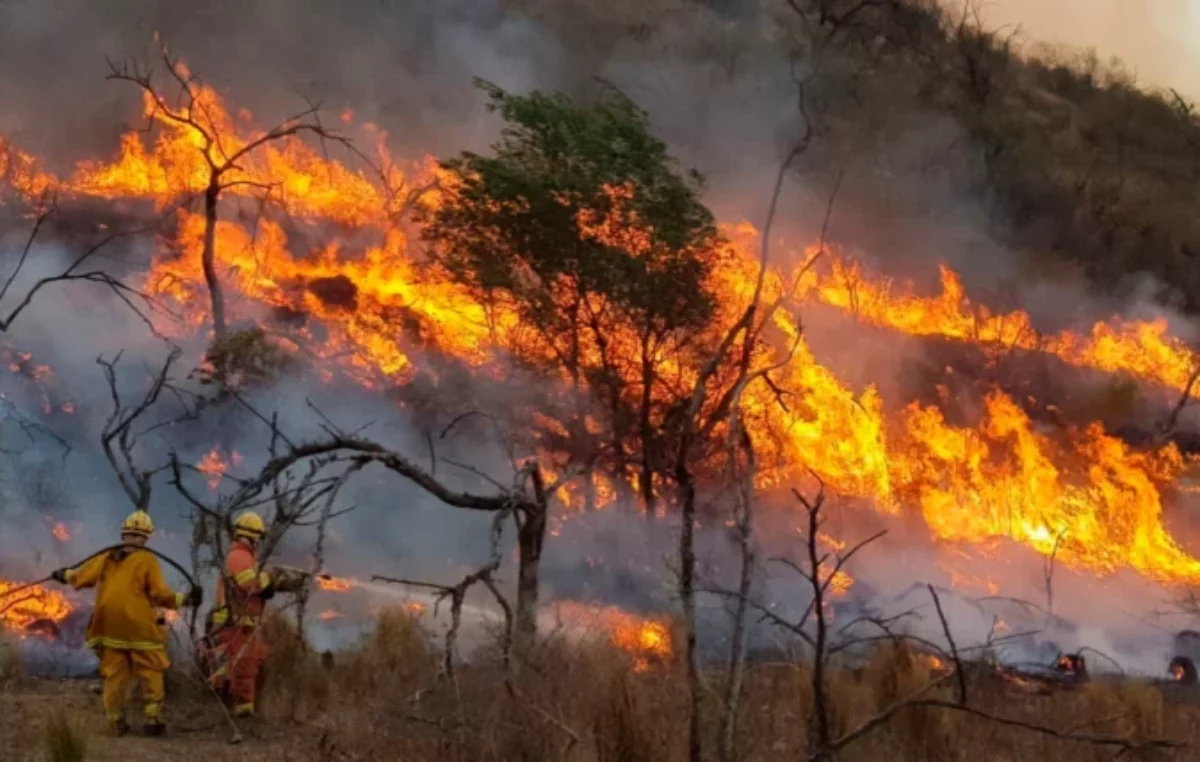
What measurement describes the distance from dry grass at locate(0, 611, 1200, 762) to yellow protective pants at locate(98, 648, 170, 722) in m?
0.21

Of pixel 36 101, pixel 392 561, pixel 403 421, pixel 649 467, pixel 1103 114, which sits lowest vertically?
pixel 392 561

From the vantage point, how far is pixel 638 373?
16.2 m

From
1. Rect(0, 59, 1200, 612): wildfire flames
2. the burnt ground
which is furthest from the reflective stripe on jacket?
Rect(0, 59, 1200, 612): wildfire flames

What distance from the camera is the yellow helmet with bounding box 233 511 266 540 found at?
732 cm

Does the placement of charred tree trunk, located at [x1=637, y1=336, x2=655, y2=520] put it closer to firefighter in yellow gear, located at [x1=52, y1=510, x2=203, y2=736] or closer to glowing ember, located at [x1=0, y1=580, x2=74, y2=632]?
glowing ember, located at [x1=0, y1=580, x2=74, y2=632]

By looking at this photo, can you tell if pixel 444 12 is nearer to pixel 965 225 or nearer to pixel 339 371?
pixel 339 371

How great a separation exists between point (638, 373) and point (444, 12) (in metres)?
12.1

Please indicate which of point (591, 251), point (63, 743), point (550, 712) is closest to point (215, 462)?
point (591, 251)

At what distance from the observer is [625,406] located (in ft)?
53.6

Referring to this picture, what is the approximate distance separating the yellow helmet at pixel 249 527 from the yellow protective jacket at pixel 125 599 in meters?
0.58

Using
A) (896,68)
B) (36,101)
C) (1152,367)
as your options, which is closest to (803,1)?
(896,68)

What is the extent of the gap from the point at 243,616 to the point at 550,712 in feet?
8.51

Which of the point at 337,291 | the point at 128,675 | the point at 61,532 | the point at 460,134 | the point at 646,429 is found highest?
the point at 460,134

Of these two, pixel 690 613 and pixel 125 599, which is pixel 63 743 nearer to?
pixel 125 599
